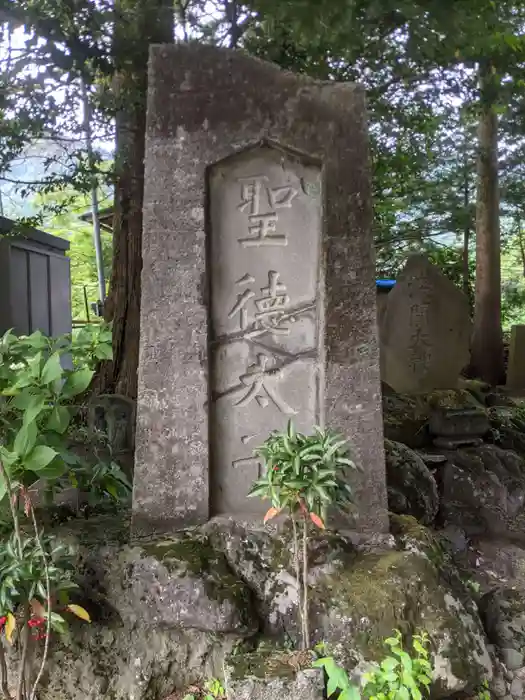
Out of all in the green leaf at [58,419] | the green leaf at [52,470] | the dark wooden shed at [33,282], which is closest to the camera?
the green leaf at [52,470]

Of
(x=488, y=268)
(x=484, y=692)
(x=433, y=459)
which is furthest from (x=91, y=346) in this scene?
(x=488, y=268)

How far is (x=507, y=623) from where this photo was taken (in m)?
3.17

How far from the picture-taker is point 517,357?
1005 centimetres

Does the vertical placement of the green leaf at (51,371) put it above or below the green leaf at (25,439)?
above

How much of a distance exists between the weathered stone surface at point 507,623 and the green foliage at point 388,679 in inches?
32.3

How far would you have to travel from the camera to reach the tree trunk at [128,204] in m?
4.96

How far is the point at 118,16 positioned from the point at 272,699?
484cm

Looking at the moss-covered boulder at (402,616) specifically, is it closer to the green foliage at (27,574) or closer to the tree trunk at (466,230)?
the green foliage at (27,574)

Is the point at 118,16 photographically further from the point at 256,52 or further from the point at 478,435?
the point at 478,435

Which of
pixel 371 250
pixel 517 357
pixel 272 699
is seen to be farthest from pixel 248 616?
pixel 517 357

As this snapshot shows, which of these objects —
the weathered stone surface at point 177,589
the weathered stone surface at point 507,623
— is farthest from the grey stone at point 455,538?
the weathered stone surface at point 177,589

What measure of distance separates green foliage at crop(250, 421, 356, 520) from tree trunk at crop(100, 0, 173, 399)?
10.6ft

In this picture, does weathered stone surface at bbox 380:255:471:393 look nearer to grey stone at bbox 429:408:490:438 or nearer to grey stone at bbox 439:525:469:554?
grey stone at bbox 429:408:490:438

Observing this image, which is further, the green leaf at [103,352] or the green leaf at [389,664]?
the green leaf at [103,352]
